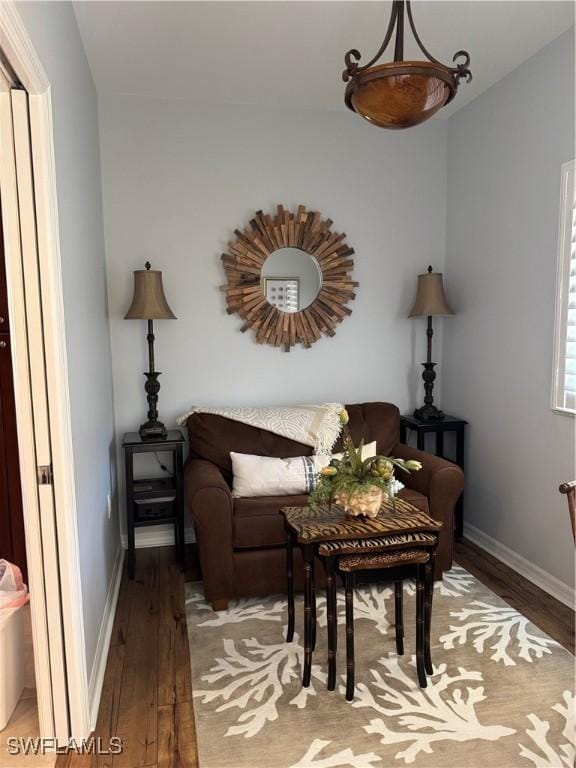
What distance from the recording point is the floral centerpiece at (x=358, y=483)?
2.10 metres

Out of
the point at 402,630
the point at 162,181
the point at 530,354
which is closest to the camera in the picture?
the point at 402,630

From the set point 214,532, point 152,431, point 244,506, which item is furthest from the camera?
point 152,431

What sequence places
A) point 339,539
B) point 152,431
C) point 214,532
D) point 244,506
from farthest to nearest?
1. point 152,431
2. point 244,506
3. point 214,532
4. point 339,539

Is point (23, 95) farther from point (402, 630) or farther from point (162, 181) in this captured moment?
point (402, 630)

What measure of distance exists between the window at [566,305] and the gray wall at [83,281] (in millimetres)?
2357

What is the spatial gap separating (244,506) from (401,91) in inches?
78.4

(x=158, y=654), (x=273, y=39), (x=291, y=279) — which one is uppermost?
(x=273, y=39)

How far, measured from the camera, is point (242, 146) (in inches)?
138

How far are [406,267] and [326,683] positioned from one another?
9.01ft

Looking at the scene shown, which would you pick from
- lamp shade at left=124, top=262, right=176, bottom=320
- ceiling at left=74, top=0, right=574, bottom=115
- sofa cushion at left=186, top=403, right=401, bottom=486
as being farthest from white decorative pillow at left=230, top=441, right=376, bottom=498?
ceiling at left=74, top=0, right=574, bottom=115

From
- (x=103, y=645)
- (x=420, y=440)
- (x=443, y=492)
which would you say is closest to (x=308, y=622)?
(x=103, y=645)

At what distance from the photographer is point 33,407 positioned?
173 cm

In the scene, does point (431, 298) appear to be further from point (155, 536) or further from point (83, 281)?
point (155, 536)

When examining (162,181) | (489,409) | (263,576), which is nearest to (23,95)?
(162,181)
